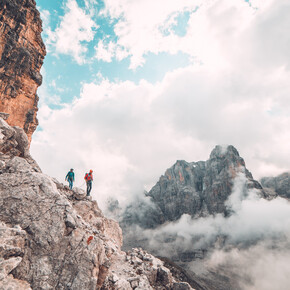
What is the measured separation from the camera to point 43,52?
41312 mm

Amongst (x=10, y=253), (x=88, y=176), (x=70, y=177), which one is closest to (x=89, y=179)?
(x=88, y=176)

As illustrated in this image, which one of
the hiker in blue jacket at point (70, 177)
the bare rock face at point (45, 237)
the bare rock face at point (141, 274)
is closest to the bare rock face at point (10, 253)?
the bare rock face at point (45, 237)

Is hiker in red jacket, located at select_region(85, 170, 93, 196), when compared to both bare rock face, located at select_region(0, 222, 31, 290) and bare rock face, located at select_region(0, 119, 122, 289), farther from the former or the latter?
bare rock face, located at select_region(0, 222, 31, 290)

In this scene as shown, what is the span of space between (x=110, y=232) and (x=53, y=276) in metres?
18.6

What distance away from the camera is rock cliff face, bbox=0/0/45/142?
33156mm

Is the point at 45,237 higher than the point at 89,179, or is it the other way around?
the point at 89,179

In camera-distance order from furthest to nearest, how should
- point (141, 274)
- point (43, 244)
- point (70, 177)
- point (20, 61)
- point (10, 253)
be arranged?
point (20, 61)
point (70, 177)
point (141, 274)
point (43, 244)
point (10, 253)

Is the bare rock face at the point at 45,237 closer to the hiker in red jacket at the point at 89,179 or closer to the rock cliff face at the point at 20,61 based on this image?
the hiker in red jacket at the point at 89,179

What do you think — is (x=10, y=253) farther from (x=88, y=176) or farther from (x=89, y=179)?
(x=88, y=176)

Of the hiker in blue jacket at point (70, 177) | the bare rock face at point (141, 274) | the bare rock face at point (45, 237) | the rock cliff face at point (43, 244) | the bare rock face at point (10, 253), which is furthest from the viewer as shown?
the hiker in blue jacket at point (70, 177)

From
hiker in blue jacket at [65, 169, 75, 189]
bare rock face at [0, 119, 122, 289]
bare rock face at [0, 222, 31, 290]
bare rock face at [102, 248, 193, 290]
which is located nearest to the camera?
bare rock face at [0, 222, 31, 290]

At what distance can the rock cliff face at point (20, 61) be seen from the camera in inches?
1305

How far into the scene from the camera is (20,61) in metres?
35.2

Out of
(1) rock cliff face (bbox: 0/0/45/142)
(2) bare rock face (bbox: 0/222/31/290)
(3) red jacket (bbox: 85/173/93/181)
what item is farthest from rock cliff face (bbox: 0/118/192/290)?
(1) rock cliff face (bbox: 0/0/45/142)
